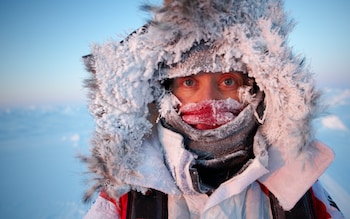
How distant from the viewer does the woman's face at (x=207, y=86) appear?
109 cm

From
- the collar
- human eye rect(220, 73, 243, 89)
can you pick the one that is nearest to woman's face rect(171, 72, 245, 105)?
human eye rect(220, 73, 243, 89)

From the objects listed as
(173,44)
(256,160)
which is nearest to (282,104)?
(256,160)

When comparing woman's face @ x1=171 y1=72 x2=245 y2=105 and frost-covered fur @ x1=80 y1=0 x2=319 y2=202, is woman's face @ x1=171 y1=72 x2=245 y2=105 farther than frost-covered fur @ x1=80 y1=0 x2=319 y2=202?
Yes

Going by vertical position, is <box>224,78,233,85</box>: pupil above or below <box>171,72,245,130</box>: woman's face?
above

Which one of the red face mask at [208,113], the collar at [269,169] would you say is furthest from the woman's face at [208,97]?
the collar at [269,169]

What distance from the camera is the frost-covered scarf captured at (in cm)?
103

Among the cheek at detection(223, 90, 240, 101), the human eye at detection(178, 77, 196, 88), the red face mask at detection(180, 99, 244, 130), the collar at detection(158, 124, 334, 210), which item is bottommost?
the collar at detection(158, 124, 334, 210)

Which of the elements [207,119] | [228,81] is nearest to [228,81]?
[228,81]

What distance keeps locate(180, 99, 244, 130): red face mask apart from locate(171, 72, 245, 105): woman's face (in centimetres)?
3

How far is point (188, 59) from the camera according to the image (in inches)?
40.9

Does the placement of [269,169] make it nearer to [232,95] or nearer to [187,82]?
[232,95]

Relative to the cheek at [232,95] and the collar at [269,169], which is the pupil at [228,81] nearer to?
the cheek at [232,95]

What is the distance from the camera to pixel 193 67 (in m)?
1.03

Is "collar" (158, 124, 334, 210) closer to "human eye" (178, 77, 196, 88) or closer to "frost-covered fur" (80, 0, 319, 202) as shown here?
"frost-covered fur" (80, 0, 319, 202)
